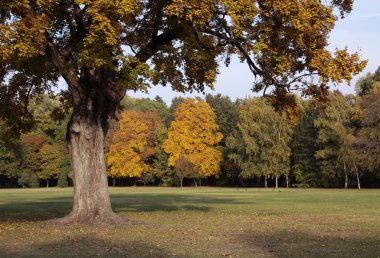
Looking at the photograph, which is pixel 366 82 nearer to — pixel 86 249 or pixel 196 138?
pixel 196 138

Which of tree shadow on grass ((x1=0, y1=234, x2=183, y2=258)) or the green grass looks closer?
tree shadow on grass ((x1=0, y1=234, x2=183, y2=258))

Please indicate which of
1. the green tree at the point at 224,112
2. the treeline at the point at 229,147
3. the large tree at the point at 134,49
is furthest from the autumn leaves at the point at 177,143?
the large tree at the point at 134,49

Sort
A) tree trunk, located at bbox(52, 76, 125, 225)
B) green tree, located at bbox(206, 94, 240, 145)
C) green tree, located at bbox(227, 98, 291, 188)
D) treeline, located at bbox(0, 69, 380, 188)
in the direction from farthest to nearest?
green tree, located at bbox(206, 94, 240, 145) < green tree, located at bbox(227, 98, 291, 188) < treeline, located at bbox(0, 69, 380, 188) < tree trunk, located at bbox(52, 76, 125, 225)

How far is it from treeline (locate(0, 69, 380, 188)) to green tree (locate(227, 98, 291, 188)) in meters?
0.15

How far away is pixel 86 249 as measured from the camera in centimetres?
1212

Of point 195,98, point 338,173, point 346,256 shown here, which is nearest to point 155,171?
point 195,98

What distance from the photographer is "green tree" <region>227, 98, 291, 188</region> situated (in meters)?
73.4

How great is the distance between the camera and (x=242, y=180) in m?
83.7

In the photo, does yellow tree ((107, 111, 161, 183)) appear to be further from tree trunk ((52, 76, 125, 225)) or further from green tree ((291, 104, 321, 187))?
tree trunk ((52, 76, 125, 225))

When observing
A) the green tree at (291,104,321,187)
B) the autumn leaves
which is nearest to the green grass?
the green tree at (291,104,321,187)

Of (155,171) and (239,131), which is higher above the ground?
(239,131)

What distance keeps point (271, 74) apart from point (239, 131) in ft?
207

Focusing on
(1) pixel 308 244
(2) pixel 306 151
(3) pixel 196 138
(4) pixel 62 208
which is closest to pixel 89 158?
(1) pixel 308 244

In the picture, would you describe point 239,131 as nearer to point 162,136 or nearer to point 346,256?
point 162,136
